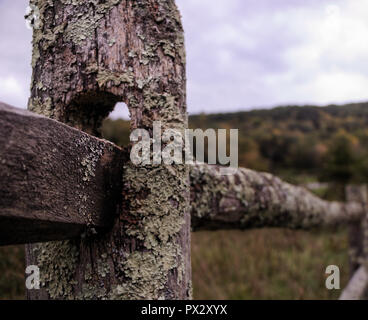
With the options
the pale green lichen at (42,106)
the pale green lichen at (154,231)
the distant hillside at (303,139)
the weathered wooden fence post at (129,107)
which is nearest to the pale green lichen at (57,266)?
the weathered wooden fence post at (129,107)

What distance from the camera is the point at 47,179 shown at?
0.58 meters

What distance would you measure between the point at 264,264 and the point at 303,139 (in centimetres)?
1410

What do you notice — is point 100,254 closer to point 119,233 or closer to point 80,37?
point 119,233

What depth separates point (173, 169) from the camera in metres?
0.84

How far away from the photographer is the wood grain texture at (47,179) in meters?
0.51

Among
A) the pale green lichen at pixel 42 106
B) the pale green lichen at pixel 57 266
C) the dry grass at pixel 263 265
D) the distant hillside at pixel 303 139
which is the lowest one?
the dry grass at pixel 263 265

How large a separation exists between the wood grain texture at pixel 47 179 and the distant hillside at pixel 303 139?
3264mm

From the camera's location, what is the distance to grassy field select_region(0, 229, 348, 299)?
13.1ft

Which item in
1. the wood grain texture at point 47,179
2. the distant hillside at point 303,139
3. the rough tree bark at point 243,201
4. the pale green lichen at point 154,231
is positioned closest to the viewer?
the wood grain texture at point 47,179

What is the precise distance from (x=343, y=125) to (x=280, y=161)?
5784 millimetres

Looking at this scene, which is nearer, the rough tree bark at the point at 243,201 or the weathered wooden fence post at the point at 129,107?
the weathered wooden fence post at the point at 129,107

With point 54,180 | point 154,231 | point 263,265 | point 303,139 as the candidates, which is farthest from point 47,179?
point 303,139

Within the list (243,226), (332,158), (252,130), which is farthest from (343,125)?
(243,226)

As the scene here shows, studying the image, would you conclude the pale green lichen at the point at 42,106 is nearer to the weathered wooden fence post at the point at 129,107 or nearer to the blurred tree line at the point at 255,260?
the weathered wooden fence post at the point at 129,107
